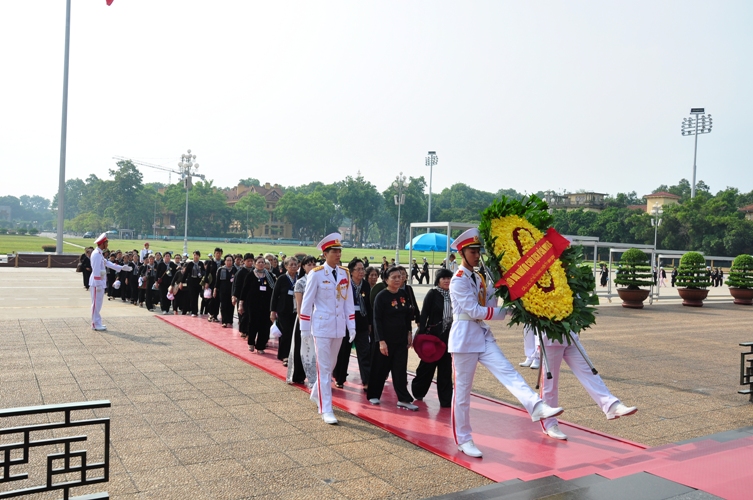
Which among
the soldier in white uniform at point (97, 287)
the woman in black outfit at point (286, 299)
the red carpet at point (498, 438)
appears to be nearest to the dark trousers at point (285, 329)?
the woman in black outfit at point (286, 299)

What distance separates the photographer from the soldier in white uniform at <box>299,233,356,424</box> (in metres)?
6.32

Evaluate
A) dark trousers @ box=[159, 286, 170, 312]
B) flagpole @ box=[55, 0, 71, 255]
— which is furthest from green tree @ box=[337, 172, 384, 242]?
dark trousers @ box=[159, 286, 170, 312]

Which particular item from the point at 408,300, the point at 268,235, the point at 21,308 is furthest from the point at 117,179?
the point at 408,300

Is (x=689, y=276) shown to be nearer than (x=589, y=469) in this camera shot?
No

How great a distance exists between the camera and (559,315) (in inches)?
217

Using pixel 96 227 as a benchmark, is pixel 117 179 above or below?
above

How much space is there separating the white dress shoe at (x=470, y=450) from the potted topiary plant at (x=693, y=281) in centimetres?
1999

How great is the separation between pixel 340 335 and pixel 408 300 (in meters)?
1.04

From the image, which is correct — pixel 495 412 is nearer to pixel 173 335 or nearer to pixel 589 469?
pixel 589 469

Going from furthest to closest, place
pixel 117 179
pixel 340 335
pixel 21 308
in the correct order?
pixel 117 179 → pixel 21 308 → pixel 340 335

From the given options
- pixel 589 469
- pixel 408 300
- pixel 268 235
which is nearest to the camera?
pixel 589 469

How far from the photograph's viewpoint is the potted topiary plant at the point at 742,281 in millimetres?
23812

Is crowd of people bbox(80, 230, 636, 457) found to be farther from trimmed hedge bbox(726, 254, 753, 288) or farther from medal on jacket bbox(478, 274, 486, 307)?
trimmed hedge bbox(726, 254, 753, 288)

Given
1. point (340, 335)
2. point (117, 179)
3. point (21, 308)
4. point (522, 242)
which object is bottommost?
point (21, 308)
